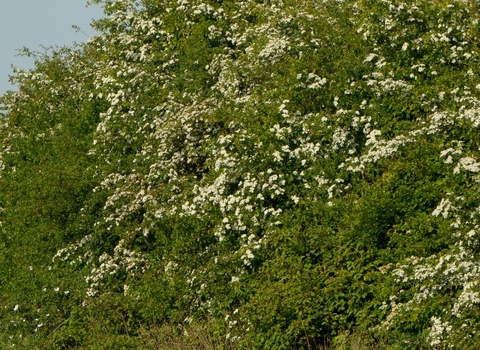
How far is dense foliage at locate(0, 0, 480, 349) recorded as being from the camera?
13.3 metres

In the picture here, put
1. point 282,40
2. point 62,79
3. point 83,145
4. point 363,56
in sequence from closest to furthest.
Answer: point 363,56 < point 282,40 < point 83,145 < point 62,79

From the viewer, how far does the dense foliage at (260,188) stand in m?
13.3

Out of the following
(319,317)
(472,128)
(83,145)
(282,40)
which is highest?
(83,145)

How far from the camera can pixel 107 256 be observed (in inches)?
701

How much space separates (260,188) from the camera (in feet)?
50.4

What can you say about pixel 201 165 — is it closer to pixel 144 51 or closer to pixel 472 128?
pixel 144 51

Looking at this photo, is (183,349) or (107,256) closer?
(183,349)

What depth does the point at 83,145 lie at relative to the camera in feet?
68.2

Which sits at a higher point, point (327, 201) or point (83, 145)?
point (83, 145)

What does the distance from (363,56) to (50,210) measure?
729 centimetres

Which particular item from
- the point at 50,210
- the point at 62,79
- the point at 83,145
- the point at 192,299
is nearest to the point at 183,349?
the point at 192,299

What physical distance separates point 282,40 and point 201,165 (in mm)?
2832

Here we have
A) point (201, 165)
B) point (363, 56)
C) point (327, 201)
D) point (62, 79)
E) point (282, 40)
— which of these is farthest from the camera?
point (62, 79)

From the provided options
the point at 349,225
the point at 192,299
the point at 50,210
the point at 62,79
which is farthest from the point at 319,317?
the point at 62,79
